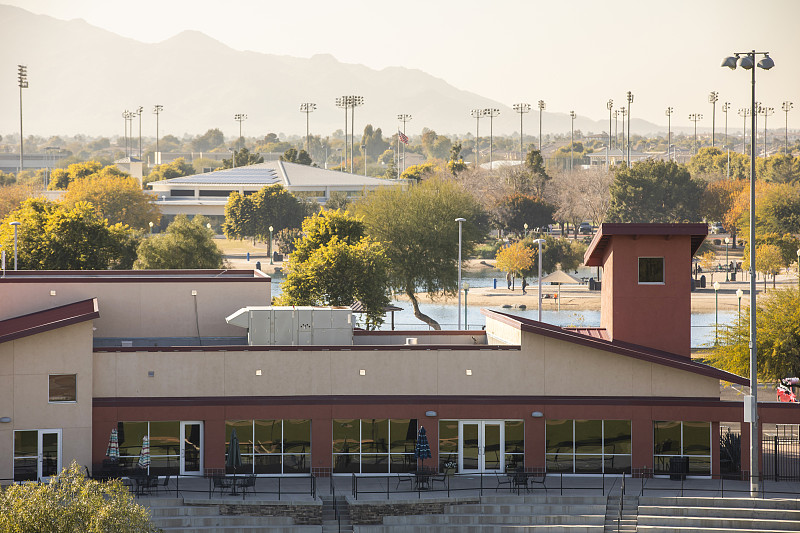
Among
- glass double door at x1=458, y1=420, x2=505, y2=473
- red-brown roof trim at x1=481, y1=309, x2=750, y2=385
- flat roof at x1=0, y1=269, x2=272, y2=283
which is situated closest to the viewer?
red-brown roof trim at x1=481, y1=309, x2=750, y2=385

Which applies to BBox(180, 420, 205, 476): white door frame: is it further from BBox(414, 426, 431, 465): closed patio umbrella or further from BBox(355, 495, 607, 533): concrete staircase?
BBox(414, 426, 431, 465): closed patio umbrella

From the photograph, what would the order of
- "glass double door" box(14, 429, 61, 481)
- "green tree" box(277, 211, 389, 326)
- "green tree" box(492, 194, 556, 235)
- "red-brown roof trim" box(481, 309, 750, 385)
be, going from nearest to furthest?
"glass double door" box(14, 429, 61, 481) < "red-brown roof trim" box(481, 309, 750, 385) < "green tree" box(277, 211, 389, 326) < "green tree" box(492, 194, 556, 235)

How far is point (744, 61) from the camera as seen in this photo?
27547 millimetres

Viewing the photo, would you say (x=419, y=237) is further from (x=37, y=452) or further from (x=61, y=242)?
(x=37, y=452)

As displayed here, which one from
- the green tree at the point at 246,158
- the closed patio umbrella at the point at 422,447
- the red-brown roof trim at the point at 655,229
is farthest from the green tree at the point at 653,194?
the closed patio umbrella at the point at 422,447

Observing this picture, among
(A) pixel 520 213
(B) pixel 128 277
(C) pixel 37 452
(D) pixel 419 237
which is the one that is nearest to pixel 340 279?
(B) pixel 128 277

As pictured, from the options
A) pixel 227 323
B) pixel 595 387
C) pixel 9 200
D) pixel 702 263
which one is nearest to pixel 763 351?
pixel 595 387

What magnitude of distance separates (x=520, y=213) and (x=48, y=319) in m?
102

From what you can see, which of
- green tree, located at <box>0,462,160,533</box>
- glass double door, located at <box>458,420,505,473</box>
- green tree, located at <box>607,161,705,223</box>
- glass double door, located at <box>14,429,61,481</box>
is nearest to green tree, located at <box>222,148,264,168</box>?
green tree, located at <box>607,161,705,223</box>

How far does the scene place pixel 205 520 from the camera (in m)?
27.8

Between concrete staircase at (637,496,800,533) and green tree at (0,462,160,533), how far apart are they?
13.2 m

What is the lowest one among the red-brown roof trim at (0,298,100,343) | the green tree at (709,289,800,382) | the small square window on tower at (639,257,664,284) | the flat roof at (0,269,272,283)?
the green tree at (709,289,800,382)

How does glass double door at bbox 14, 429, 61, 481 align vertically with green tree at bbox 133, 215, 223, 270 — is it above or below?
below

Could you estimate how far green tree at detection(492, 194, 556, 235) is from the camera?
5143 inches
